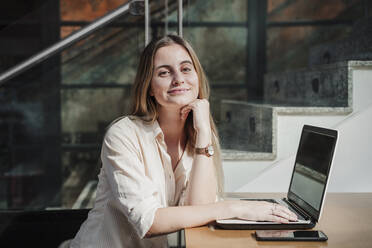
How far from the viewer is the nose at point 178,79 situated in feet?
4.48

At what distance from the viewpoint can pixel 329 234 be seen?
40.9 inches

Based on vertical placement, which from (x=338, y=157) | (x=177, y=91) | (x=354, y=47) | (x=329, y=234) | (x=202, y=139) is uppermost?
(x=354, y=47)

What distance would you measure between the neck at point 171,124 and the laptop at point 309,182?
0.40 meters

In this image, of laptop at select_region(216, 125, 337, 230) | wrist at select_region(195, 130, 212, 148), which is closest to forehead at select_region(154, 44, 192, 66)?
wrist at select_region(195, 130, 212, 148)

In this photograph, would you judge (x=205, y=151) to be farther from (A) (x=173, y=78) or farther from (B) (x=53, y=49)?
(B) (x=53, y=49)

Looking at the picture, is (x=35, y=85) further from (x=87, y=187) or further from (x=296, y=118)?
(x=296, y=118)

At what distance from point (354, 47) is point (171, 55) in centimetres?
136

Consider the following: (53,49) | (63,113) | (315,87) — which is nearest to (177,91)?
(53,49)

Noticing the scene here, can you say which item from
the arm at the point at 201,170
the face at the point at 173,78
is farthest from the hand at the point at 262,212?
the face at the point at 173,78

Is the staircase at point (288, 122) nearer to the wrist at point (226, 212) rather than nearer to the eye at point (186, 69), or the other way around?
the eye at point (186, 69)

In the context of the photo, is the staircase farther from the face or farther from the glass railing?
the glass railing

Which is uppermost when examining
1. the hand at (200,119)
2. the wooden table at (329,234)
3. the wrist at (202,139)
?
the hand at (200,119)

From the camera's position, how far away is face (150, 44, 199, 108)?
4.52 feet

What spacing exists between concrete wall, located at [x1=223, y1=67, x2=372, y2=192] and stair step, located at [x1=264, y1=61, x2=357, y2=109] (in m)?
0.05
